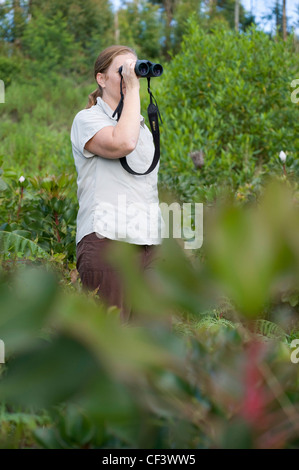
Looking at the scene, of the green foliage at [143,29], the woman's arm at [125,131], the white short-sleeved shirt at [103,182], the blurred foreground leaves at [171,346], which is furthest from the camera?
the green foliage at [143,29]

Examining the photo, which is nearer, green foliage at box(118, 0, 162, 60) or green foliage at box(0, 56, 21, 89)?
green foliage at box(0, 56, 21, 89)

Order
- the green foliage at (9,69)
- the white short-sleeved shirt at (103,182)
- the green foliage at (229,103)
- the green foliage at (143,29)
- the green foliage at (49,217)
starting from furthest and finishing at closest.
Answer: the green foliage at (143,29)
the green foliage at (9,69)
the green foliage at (229,103)
the green foliage at (49,217)
the white short-sleeved shirt at (103,182)

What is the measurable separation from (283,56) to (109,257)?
7.54 meters

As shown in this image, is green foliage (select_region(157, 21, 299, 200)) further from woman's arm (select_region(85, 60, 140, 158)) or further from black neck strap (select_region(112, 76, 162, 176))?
woman's arm (select_region(85, 60, 140, 158))

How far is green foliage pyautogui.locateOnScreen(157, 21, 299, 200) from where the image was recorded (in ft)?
19.6

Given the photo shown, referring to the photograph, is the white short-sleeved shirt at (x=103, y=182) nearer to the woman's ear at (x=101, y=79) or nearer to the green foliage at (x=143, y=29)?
the woman's ear at (x=101, y=79)

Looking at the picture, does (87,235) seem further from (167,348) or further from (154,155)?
(167,348)

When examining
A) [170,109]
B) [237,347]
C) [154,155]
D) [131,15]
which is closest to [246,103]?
[170,109]

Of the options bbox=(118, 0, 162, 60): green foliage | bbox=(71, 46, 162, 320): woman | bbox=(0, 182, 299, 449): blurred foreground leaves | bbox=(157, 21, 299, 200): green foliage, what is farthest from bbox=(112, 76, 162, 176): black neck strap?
bbox=(118, 0, 162, 60): green foliage

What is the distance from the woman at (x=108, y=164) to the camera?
1956mm

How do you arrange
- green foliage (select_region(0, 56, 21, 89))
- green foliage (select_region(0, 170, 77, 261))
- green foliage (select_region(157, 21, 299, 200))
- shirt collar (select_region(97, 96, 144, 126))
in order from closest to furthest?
shirt collar (select_region(97, 96, 144, 126)), green foliage (select_region(0, 170, 77, 261)), green foliage (select_region(157, 21, 299, 200)), green foliage (select_region(0, 56, 21, 89))

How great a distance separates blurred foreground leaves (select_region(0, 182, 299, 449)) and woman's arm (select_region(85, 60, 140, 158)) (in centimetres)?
170

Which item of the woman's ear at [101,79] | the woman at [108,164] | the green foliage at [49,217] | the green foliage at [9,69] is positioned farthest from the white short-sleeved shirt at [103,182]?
the green foliage at [9,69]

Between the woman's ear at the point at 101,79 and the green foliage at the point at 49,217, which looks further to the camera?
the green foliage at the point at 49,217
